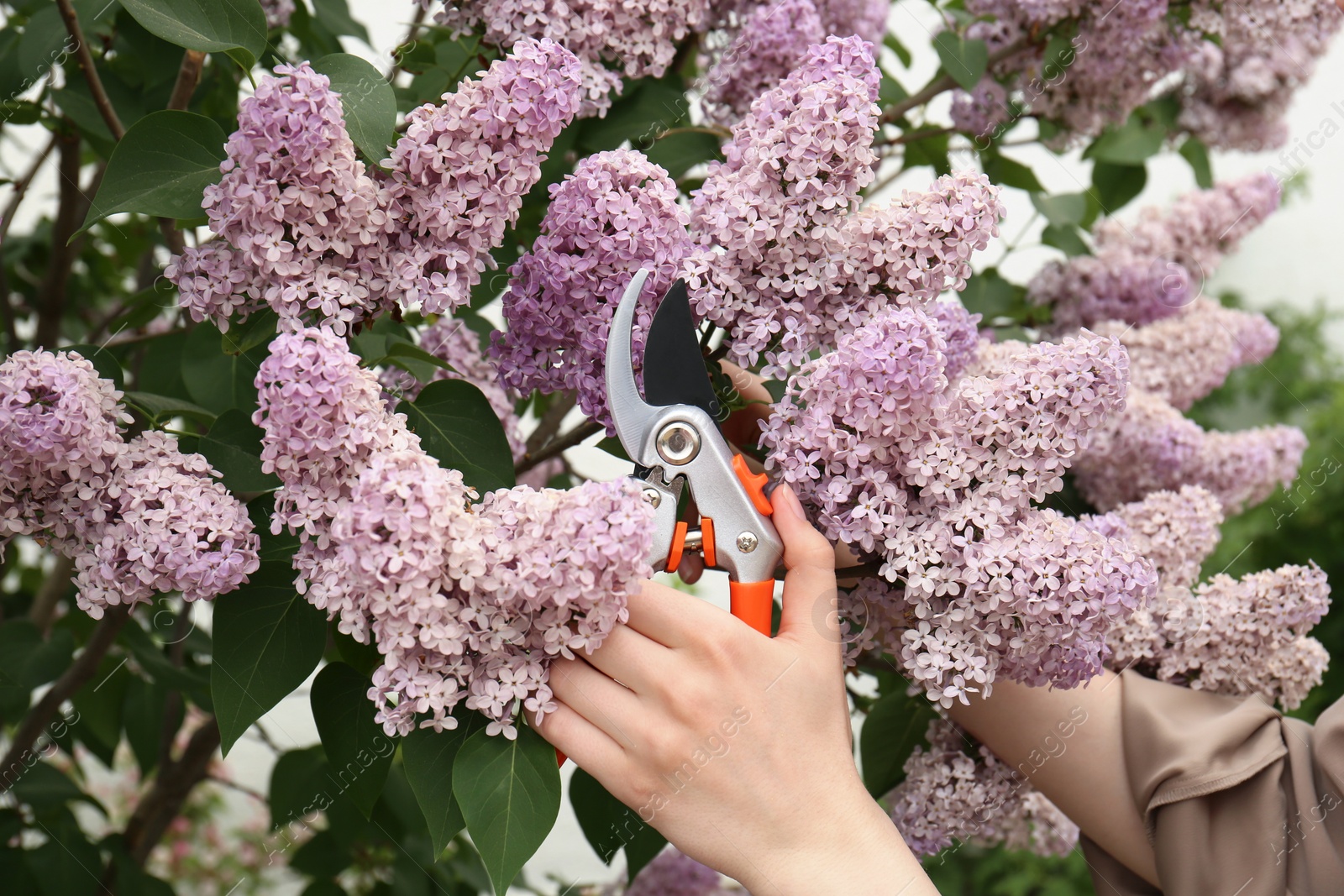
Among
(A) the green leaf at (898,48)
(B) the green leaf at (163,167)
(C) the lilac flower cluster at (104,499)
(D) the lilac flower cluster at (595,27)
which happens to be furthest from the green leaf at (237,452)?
(A) the green leaf at (898,48)

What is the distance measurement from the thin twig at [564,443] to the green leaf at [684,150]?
33cm

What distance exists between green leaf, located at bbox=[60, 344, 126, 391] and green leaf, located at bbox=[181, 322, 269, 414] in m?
0.17

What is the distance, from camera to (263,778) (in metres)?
2.77

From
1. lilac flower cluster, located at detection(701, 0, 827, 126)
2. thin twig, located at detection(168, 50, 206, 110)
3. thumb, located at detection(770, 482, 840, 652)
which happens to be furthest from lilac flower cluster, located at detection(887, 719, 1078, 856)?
thin twig, located at detection(168, 50, 206, 110)

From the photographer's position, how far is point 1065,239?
141 cm

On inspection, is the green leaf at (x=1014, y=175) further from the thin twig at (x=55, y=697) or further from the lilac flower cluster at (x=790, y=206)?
the thin twig at (x=55, y=697)

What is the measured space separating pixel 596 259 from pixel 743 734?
1.04ft

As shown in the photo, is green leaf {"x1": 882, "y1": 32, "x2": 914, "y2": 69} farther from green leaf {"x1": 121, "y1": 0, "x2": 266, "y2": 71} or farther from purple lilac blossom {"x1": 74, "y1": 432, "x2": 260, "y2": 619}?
purple lilac blossom {"x1": 74, "y1": 432, "x2": 260, "y2": 619}

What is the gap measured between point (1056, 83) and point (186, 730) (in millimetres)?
2576

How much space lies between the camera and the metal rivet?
0.67m

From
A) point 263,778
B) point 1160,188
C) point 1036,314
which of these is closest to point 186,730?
point 263,778

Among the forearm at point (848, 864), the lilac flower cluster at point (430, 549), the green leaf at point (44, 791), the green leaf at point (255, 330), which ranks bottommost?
the forearm at point (848, 864)

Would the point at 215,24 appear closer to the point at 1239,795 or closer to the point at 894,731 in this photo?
the point at 894,731

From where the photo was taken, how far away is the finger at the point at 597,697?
0.63 metres
